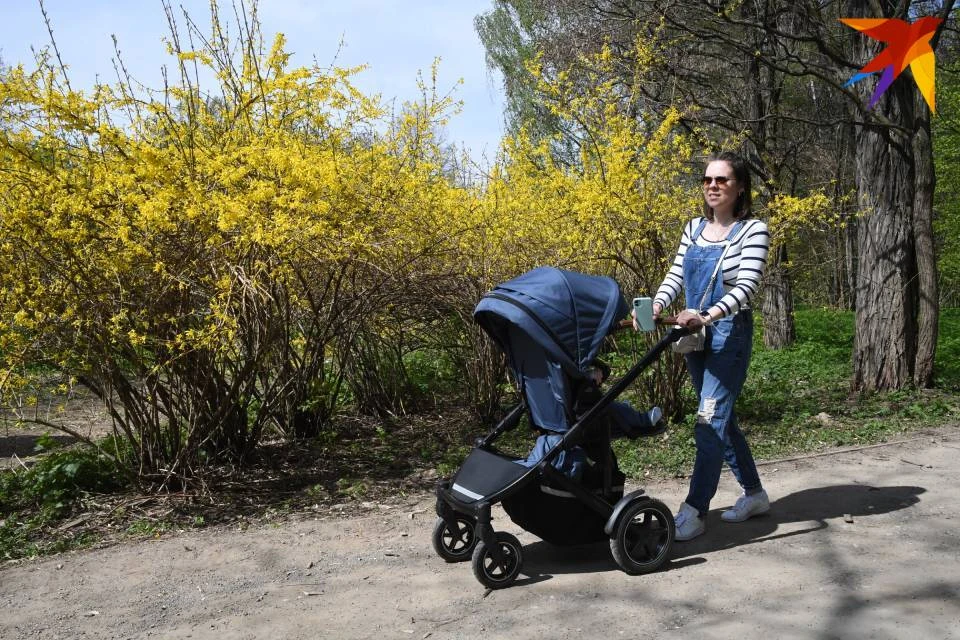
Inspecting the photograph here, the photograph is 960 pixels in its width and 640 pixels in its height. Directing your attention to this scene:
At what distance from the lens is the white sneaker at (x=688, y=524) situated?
3.86 metres

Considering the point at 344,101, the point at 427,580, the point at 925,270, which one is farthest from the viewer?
the point at 925,270

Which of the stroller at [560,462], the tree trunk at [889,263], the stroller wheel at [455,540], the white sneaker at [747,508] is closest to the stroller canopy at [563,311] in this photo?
the stroller at [560,462]

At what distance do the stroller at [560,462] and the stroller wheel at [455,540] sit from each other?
0.01 m

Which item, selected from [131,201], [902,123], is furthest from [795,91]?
[131,201]

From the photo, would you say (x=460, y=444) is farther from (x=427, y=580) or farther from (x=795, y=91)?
(x=795, y=91)

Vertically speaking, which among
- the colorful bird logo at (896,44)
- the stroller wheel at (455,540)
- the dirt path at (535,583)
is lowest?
the dirt path at (535,583)

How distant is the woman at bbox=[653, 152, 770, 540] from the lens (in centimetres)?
372

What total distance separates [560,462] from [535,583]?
1.72 ft

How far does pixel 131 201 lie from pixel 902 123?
258 inches

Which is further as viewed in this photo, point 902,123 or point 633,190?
point 902,123

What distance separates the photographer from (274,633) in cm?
317

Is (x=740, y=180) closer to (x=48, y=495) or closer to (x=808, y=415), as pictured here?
(x=808, y=415)

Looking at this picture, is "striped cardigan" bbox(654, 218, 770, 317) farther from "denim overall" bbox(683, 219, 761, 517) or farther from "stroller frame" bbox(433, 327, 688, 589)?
"stroller frame" bbox(433, 327, 688, 589)

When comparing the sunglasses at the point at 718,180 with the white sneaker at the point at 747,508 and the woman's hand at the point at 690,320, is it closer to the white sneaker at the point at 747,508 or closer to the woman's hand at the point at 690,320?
the woman's hand at the point at 690,320
